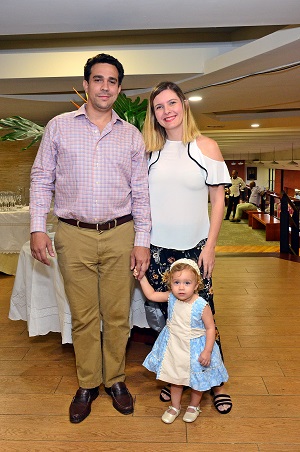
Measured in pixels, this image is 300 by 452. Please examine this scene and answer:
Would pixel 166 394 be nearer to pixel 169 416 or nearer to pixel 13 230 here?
pixel 169 416

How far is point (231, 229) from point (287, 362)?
1057 centimetres

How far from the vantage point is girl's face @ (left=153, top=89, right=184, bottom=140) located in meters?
2.15

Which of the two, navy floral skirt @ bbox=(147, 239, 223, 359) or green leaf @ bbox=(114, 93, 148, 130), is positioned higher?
green leaf @ bbox=(114, 93, 148, 130)

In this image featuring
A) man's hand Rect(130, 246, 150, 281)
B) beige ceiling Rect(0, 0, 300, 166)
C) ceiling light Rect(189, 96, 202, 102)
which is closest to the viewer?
man's hand Rect(130, 246, 150, 281)

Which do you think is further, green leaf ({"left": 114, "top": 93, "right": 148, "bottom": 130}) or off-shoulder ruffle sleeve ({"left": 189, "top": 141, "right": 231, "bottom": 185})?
green leaf ({"left": 114, "top": 93, "right": 148, "bottom": 130})

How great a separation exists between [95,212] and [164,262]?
0.43 meters

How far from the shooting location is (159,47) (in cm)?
474

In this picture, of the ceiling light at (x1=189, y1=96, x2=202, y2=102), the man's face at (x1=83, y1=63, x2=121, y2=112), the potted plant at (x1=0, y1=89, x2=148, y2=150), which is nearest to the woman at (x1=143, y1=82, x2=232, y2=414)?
the man's face at (x1=83, y1=63, x2=121, y2=112)

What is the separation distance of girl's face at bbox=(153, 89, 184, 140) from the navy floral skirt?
57 cm

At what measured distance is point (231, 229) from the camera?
43.8 feet

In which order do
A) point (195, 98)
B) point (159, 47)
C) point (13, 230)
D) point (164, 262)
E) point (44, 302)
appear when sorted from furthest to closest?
point (195, 98), point (13, 230), point (159, 47), point (44, 302), point (164, 262)

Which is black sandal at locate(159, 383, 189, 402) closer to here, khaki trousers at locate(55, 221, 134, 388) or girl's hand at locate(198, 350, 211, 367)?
khaki trousers at locate(55, 221, 134, 388)

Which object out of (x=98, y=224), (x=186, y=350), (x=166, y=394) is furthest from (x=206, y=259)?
(x=166, y=394)

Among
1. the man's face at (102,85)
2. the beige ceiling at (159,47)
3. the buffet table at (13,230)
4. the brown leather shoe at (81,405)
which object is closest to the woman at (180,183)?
the man's face at (102,85)
